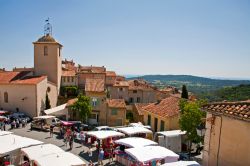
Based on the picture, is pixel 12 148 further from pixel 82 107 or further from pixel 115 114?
pixel 115 114

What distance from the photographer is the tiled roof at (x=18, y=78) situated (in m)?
41.1

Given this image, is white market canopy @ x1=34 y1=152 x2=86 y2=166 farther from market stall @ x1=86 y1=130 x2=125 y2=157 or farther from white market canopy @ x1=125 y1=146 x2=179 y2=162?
market stall @ x1=86 y1=130 x2=125 y2=157

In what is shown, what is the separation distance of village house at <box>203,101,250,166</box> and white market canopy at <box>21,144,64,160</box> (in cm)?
965

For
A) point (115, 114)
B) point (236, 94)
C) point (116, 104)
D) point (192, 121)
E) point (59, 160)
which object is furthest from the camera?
point (236, 94)

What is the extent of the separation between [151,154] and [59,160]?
6.16m

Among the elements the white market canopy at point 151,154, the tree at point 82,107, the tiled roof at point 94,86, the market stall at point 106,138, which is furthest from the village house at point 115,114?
the white market canopy at point 151,154

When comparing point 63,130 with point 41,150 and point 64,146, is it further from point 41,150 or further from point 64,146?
point 41,150

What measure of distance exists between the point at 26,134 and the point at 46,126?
11.6ft

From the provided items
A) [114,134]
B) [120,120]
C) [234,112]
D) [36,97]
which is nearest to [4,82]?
[36,97]

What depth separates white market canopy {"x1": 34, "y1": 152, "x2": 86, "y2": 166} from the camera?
1565 centimetres

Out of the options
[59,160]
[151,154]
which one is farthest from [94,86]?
[59,160]

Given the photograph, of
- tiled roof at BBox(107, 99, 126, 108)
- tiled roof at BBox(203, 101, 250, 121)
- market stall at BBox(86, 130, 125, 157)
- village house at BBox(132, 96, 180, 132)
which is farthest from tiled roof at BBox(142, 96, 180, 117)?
tiled roof at BBox(203, 101, 250, 121)

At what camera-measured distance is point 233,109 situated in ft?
41.2

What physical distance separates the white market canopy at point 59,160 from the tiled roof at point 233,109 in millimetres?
7894
